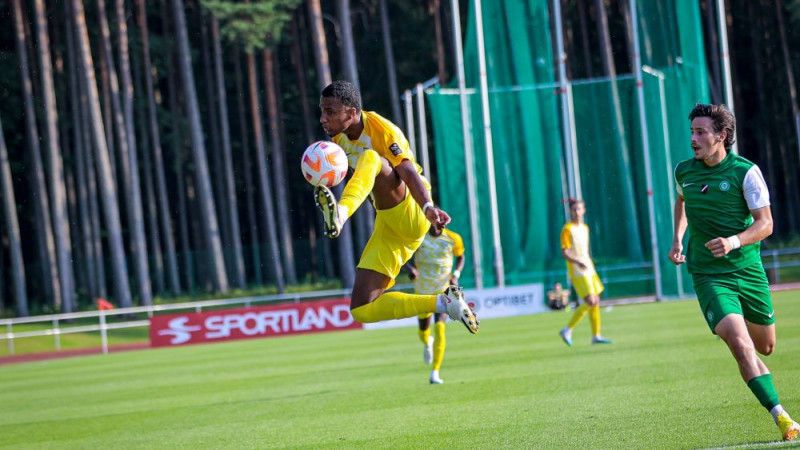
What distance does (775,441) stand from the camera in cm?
713

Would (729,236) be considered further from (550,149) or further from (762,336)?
(550,149)

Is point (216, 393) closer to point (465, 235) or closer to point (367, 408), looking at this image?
point (367, 408)

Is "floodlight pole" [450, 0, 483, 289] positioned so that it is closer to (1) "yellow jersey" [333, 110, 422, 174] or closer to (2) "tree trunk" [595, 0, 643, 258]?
(2) "tree trunk" [595, 0, 643, 258]

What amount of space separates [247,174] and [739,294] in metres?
51.3

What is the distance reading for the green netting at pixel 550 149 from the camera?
29.4m

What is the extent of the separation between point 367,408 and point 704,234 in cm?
519

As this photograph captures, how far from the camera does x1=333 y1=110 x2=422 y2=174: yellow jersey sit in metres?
8.40

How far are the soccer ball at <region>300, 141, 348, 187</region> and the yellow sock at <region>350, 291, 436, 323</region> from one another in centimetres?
122

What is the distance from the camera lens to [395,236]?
8.84m

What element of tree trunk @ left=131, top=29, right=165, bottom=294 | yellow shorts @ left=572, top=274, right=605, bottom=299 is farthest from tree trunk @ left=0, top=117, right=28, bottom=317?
yellow shorts @ left=572, top=274, right=605, bottom=299

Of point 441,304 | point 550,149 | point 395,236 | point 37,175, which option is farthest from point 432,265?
point 37,175

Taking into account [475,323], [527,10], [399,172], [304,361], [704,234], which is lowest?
[304,361]

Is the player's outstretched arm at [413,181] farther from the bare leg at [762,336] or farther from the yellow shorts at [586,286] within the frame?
the yellow shorts at [586,286]

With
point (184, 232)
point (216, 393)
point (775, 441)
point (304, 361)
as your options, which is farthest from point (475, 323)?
point (184, 232)
